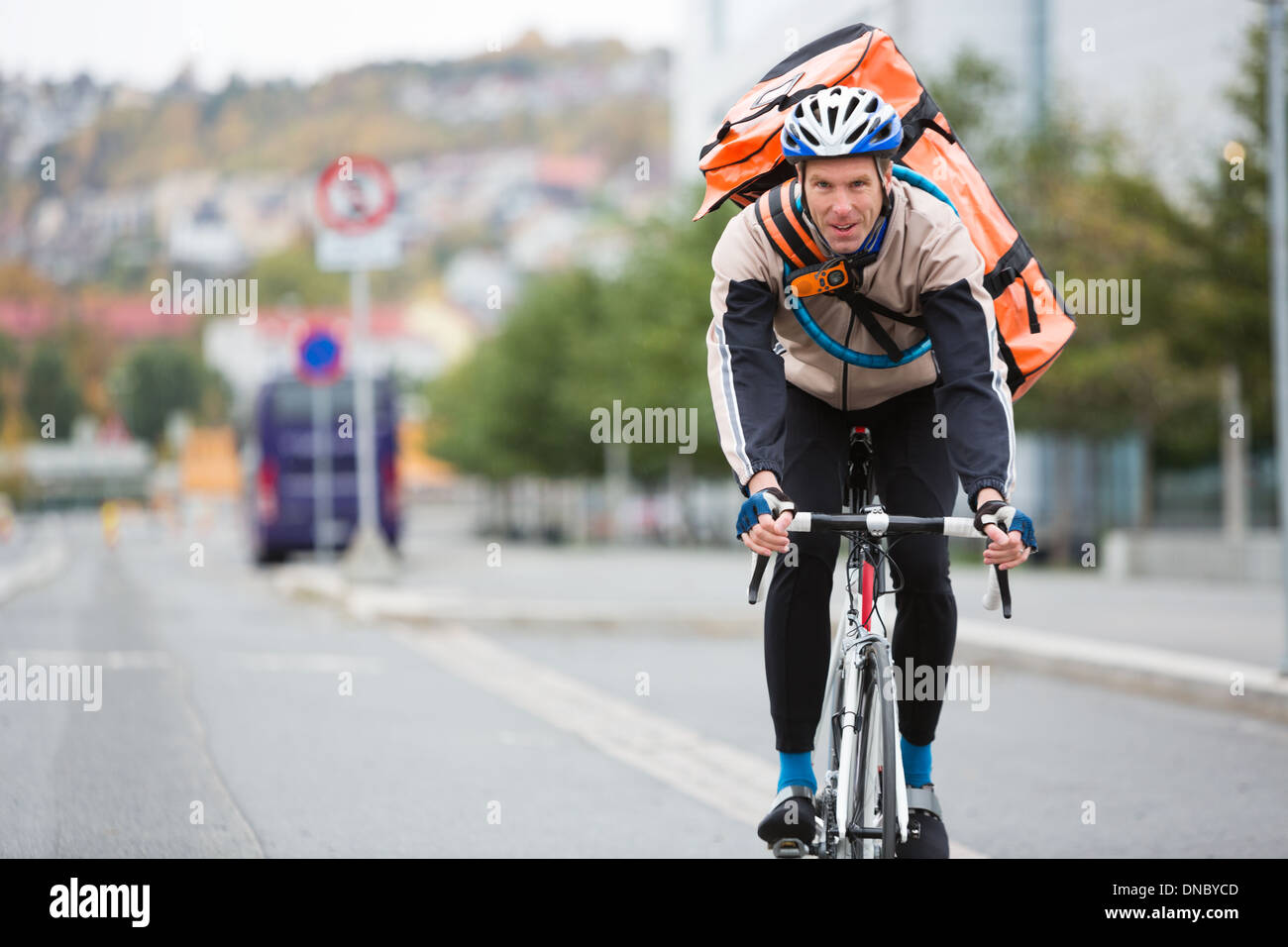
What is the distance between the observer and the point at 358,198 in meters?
15.6

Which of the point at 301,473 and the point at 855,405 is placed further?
the point at 301,473

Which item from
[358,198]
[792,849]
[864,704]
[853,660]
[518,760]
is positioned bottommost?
[518,760]

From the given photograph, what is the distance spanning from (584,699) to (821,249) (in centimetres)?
527

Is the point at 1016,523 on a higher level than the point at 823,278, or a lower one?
lower

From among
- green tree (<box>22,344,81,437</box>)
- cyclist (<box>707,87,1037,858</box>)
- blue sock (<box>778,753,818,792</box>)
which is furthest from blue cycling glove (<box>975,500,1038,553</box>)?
green tree (<box>22,344,81,437</box>)

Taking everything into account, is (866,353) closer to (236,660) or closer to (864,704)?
(864,704)

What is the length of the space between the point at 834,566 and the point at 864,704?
15.9 inches

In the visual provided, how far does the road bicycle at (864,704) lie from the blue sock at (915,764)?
0.24 meters

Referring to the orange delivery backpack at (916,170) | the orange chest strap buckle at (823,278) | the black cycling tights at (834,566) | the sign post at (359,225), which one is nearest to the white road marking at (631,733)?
the black cycling tights at (834,566)

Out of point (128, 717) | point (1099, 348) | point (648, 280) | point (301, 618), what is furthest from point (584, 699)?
point (648, 280)

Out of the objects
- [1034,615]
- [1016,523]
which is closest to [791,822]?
[1016,523]

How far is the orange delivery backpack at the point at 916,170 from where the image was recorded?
4070mm

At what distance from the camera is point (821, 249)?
389 cm

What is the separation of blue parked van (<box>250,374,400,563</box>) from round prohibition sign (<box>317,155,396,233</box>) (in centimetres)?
1024
